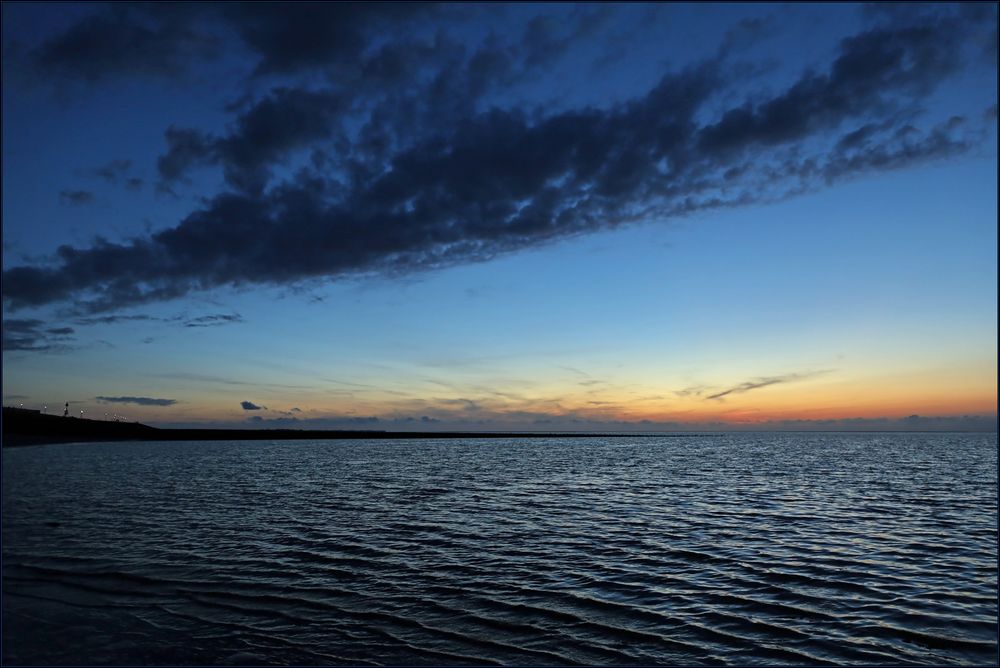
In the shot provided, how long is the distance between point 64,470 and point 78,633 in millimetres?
64529

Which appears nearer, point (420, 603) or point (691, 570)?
point (420, 603)

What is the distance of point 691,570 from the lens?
22.7 metres

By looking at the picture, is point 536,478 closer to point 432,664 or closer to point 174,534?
point 174,534

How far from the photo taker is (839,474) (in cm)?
6794

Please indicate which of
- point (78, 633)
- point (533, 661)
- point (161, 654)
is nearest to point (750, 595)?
point (533, 661)

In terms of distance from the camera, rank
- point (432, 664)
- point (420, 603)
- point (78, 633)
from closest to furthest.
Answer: point (432, 664)
point (78, 633)
point (420, 603)

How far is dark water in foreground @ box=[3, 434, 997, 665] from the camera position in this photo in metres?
15.2

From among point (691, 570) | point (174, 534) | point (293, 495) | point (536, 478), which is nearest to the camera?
point (691, 570)

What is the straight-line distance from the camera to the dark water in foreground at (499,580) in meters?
15.2

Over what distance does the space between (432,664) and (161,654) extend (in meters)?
6.62

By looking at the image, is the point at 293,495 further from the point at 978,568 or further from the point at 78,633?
the point at 978,568

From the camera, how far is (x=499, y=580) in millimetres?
21312

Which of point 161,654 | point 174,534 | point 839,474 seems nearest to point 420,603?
point 161,654

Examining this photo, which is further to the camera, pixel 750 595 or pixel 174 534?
pixel 174 534
